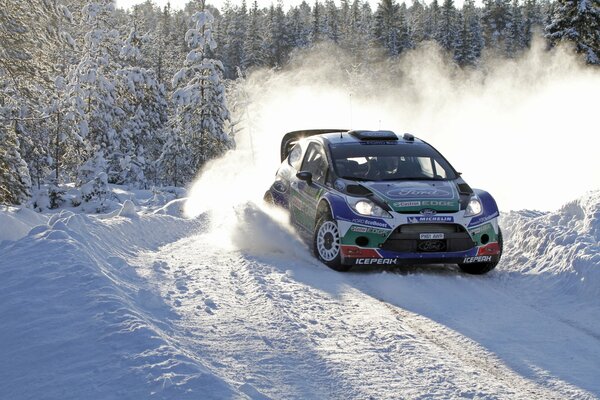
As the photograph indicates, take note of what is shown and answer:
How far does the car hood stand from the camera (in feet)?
27.2

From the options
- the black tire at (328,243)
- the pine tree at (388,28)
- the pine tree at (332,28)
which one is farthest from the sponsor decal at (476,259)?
the pine tree at (332,28)

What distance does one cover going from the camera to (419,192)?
8.52 metres

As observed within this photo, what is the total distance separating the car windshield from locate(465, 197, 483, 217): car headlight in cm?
76

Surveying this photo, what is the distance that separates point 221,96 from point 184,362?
2910 cm

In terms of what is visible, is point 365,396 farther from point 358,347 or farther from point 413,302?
point 413,302

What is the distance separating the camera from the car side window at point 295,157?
10750mm

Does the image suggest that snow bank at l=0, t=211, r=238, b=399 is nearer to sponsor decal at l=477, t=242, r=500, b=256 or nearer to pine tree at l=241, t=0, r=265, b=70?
sponsor decal at l=477, t=242, r=500, b=256

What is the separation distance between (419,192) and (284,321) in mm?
3053

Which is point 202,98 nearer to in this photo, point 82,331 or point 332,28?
point 82,331

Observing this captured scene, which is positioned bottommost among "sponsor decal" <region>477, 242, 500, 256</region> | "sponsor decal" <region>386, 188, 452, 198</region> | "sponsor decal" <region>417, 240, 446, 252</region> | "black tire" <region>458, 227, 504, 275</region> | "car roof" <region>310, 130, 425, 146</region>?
"black tire" <region>458, 227, 504, 275</region>

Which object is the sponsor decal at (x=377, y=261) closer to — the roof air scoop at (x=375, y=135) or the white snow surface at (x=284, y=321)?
the white snow surface at (x=284, y=321)

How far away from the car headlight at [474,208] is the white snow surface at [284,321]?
702 millimetres

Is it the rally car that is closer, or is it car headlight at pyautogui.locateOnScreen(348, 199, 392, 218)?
the rally car

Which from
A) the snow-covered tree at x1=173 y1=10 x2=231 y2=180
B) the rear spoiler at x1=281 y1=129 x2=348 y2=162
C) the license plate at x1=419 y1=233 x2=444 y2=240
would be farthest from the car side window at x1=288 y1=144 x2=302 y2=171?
the snow-covered tree at x1=173 y1=10 x2=231 y2=180
